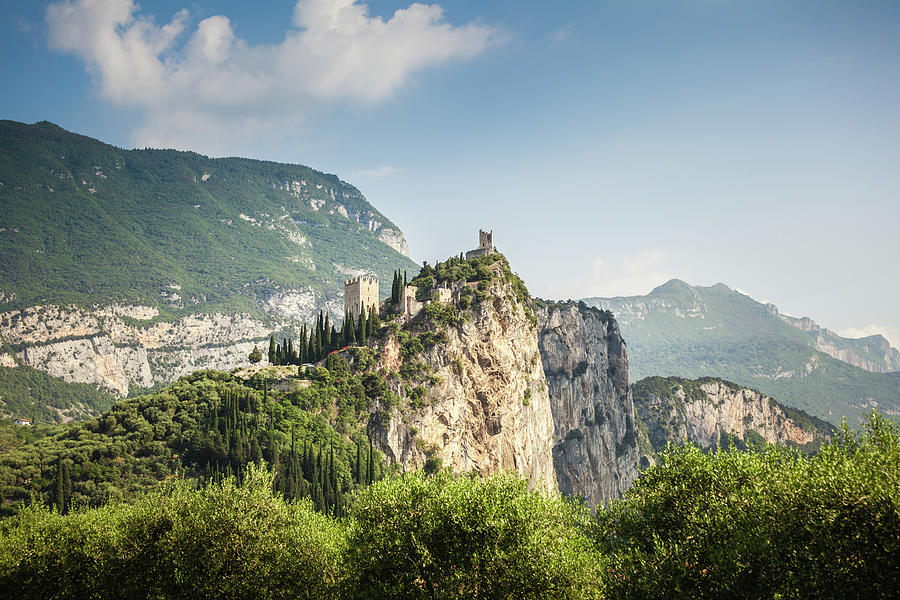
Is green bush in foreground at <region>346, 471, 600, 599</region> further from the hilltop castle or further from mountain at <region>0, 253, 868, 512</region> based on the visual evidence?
the hilltop castle

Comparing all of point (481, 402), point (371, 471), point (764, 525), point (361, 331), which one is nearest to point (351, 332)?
point (361, 331)

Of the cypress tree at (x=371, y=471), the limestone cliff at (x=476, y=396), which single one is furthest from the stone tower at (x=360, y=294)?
the cypress tree at (x=371, y=471)

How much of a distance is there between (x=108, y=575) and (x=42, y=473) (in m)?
35.1

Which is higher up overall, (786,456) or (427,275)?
(427,275)

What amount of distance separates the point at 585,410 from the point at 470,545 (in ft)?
511

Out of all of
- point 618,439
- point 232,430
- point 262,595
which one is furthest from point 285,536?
point 618,439

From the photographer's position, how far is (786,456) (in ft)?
98.4

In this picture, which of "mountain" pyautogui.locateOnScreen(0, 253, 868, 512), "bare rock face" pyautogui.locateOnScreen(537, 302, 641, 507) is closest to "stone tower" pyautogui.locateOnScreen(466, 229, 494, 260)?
"mountain" pyautogui.locateOnScreen(0, 253, 868, 512)

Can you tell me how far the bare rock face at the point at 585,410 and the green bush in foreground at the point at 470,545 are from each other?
141571 mm

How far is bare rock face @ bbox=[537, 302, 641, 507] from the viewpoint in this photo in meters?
171

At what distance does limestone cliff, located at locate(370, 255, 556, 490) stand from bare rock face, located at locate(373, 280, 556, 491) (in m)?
0.15

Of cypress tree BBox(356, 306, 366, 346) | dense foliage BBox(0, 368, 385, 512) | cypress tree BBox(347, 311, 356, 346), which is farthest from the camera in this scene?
cypress tree BBox(347, 311, 356, 346)

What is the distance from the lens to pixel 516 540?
96.3 ft

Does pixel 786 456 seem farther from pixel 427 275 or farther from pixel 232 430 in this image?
pixel 427 275
